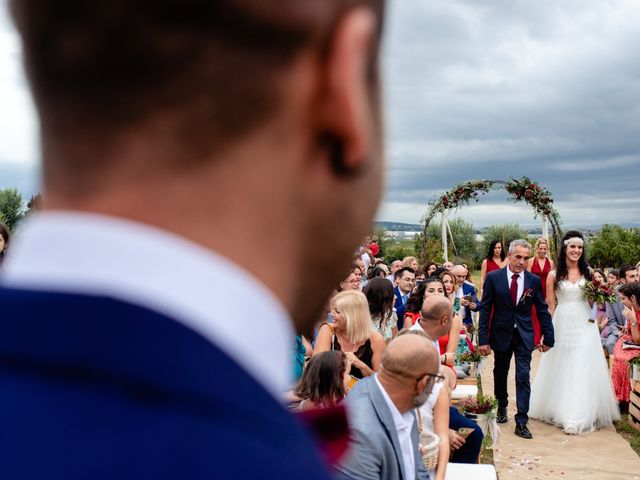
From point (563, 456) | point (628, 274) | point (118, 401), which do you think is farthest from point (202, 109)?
point (628, 274)

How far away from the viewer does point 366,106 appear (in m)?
0.52

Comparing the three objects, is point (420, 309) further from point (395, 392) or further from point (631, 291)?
point (395, 392)

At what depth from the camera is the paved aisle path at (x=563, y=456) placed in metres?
6.36

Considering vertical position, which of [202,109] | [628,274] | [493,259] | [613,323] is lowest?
[613,323]

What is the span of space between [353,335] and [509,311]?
2848mm

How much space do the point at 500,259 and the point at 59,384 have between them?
11.3m

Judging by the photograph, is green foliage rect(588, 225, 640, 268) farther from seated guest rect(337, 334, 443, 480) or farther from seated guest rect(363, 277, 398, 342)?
seated guest rect(337, 334, 443, 480)

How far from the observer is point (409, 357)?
139 inches

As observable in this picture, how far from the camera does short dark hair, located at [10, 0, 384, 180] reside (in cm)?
44

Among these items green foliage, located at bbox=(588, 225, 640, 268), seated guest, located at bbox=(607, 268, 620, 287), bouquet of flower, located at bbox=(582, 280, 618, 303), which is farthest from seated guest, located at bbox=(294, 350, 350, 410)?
green foliage, located at bbox=(588, 225, 640, 268)

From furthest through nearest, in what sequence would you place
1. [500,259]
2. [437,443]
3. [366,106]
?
[500,259], [437,443], [366,106]

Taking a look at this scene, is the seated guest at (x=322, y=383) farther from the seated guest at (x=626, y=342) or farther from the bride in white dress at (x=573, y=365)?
the seated guest at (x=626, y=342)

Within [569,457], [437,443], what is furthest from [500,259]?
[437,443]

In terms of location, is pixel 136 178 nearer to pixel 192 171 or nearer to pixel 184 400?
pixel 192 171
